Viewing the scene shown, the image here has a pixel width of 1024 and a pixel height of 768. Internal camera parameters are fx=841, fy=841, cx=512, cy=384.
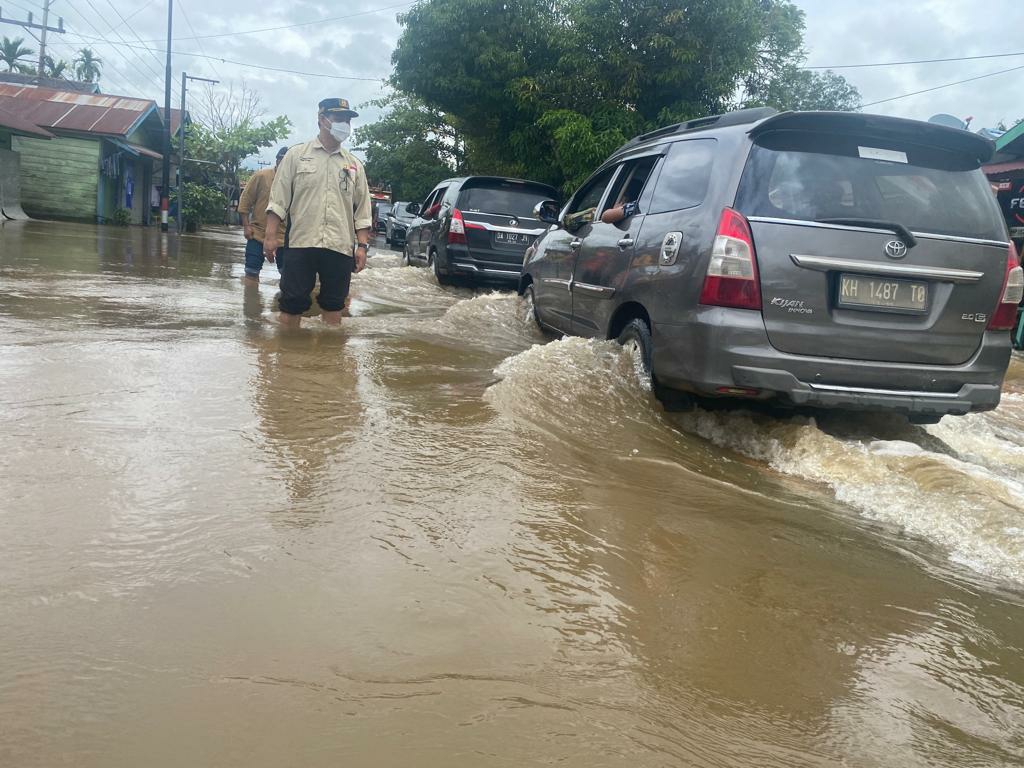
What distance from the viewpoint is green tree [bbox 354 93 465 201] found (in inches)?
1548

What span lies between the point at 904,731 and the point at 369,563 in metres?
1.45

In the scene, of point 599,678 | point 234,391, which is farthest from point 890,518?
point 234,391

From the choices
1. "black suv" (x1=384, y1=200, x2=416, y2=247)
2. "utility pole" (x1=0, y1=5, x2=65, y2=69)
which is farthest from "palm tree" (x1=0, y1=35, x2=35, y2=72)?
"black suv" (x1=384, y1=200, x2=416, y2=247)

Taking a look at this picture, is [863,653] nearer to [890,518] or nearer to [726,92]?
[890,518]

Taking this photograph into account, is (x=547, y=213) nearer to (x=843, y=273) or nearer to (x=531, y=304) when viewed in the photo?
(x=531, y=304)

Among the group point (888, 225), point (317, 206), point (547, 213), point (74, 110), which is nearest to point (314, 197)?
point (317, 206)

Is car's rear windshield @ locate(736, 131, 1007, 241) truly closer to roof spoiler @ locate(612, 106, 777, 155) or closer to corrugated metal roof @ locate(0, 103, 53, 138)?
roof spoiler @ locate(612, 106, 777, 155)

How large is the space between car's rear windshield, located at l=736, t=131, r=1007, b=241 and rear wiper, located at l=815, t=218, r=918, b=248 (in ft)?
0.13

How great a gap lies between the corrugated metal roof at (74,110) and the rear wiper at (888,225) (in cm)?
2542

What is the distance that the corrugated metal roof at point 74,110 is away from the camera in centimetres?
2455

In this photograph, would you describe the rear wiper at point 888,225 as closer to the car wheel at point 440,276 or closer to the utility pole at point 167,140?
the car wheel at point 440,276

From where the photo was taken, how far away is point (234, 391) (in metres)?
4.34

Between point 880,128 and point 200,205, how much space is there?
95.4ft

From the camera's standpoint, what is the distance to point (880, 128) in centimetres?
396
